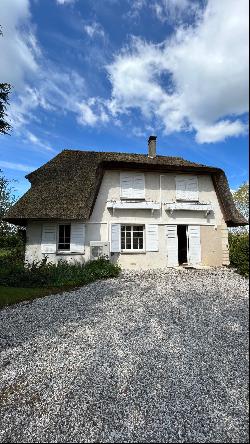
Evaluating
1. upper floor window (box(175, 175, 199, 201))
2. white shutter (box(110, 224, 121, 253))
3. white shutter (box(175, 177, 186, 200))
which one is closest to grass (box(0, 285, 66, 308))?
white shutter (box(110, 224, 121, 253))

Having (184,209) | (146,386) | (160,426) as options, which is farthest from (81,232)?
(160,426)

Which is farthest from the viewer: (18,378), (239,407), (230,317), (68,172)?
(68,172)

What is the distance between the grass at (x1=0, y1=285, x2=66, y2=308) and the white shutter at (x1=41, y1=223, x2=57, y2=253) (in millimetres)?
4461

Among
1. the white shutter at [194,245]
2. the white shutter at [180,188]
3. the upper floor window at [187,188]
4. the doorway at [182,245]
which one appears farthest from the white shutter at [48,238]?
the doorway at [182,245]

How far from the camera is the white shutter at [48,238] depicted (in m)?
17.6

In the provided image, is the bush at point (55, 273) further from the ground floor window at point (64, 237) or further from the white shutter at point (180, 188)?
the white shutter at point (180, 188)

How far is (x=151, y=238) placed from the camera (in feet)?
61.3

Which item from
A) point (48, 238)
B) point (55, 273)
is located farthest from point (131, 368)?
point (48, 238)

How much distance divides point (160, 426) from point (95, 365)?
9.96ft

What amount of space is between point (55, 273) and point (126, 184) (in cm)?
736

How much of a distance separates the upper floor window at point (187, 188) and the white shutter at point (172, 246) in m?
2.17

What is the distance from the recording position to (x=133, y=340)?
6.94m

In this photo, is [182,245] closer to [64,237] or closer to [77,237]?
[77,237]

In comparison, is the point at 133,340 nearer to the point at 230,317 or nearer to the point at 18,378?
the point at 18,378
